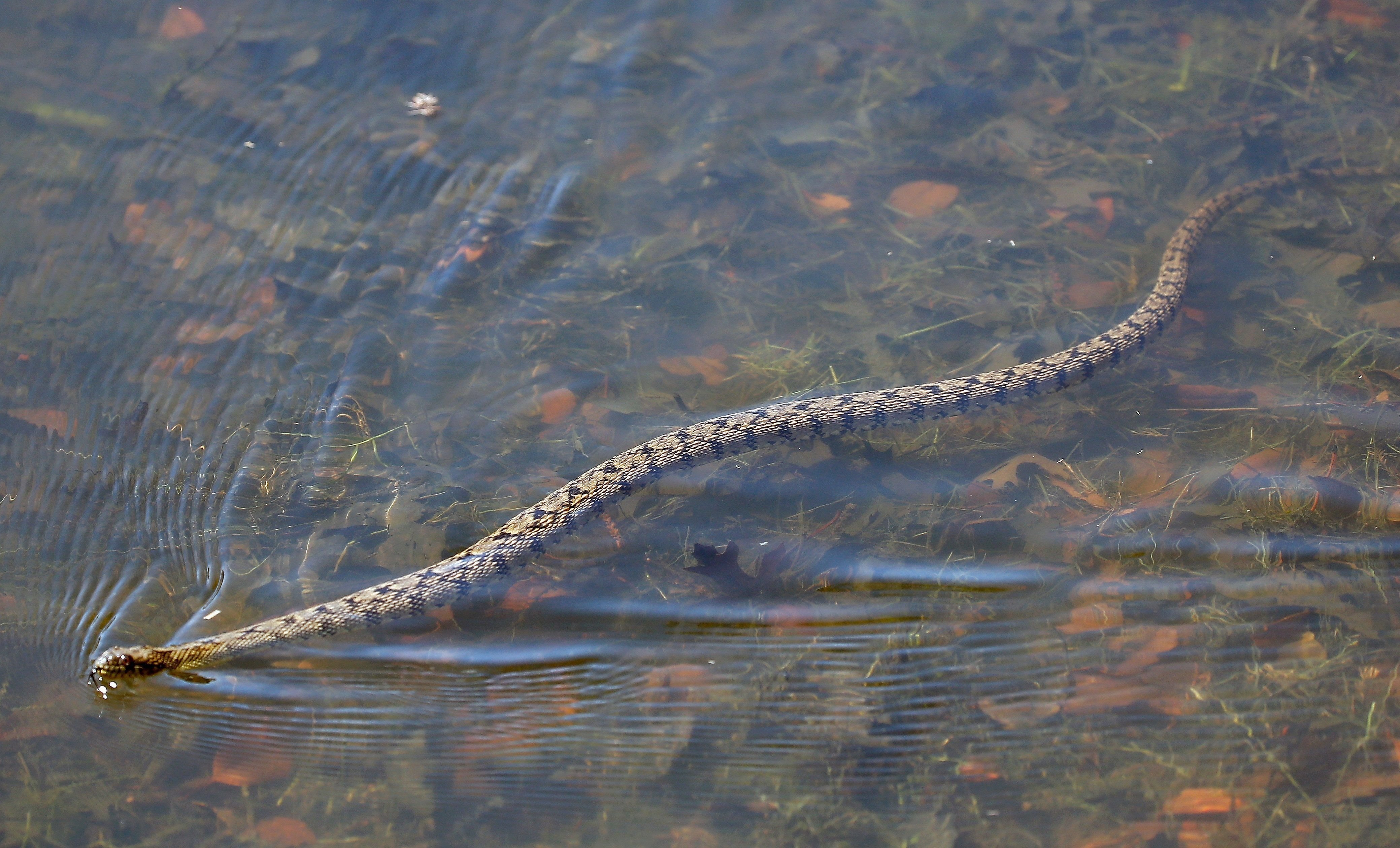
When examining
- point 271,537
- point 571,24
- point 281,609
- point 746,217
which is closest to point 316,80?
point 571,24

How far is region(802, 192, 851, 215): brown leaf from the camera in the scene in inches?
242

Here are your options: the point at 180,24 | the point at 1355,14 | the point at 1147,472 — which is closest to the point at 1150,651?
the point at 1147,472

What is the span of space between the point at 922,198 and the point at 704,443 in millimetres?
2514

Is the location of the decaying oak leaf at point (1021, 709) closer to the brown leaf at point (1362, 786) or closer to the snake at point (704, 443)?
the brown leaf at point (1362, 786)

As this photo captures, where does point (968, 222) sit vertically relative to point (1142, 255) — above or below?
above

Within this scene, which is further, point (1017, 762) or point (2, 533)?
point (2, 533)

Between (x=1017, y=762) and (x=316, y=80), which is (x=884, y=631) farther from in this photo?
(x=316, y=80)

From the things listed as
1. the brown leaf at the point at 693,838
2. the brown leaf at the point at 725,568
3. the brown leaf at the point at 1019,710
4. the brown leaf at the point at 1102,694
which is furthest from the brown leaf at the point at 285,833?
the brown leaf at the point at 1102,694

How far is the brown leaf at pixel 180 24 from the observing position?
21.8 ft

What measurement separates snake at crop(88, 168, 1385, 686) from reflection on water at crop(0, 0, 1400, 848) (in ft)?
0.33

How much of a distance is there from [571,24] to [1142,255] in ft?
14.8

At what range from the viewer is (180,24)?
670cm

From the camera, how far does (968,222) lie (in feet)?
19.9

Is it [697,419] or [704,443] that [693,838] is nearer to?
[704,443]
